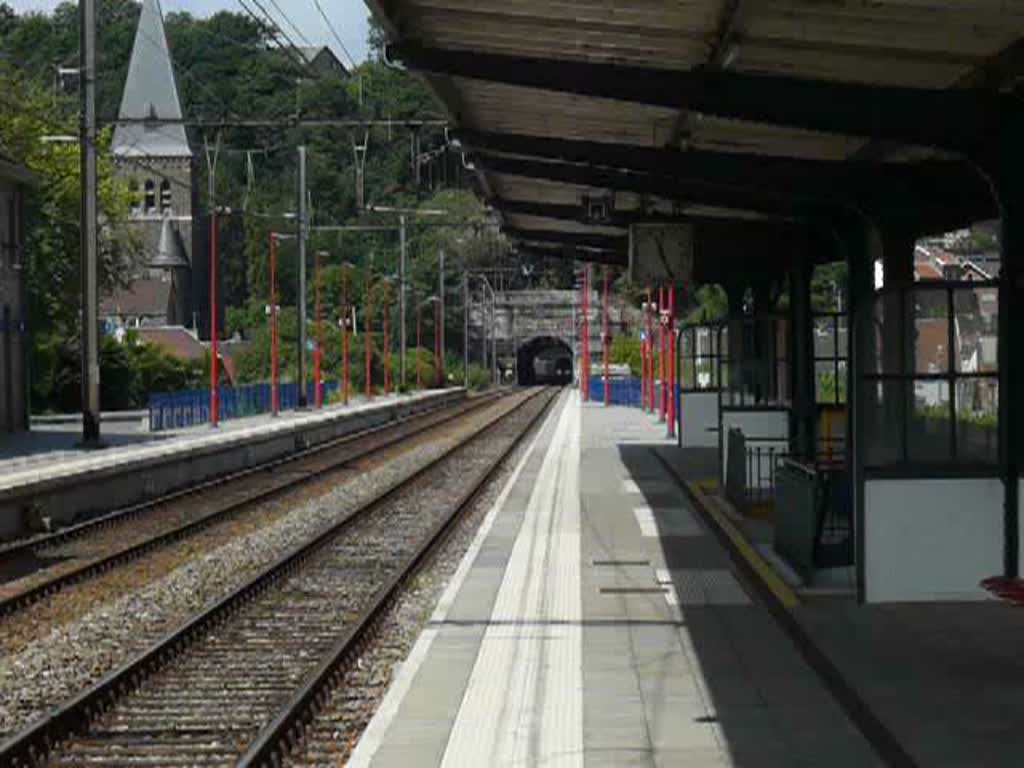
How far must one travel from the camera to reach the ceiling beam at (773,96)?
1265cm

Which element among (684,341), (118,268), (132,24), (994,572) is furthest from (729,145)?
(132,24)

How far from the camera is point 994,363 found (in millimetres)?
13664

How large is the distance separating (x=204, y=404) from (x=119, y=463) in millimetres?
28615

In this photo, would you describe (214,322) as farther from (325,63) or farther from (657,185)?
(325,63)

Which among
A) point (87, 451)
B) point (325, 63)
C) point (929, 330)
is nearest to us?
point (929, 330)

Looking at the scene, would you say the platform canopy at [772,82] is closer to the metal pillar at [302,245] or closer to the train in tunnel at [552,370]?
the metal pillar at [302,245]

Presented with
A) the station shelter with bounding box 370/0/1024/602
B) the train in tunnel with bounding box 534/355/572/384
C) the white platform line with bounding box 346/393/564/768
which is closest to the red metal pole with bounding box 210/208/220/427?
the white platform line with bounding box 346/393/564/768

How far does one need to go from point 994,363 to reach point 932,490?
98 cm

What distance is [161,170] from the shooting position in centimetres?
12606

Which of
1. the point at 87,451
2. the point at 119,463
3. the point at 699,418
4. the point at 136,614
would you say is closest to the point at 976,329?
the point at 136,614

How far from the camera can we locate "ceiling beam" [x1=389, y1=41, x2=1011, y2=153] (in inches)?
498

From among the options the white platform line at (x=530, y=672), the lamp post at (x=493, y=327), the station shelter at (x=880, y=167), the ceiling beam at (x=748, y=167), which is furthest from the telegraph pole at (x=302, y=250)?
the lamp post at (x=493, y=327)

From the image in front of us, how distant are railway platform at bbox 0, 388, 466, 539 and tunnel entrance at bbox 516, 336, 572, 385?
320ft

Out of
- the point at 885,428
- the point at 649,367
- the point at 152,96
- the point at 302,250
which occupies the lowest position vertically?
the point at 885,428
